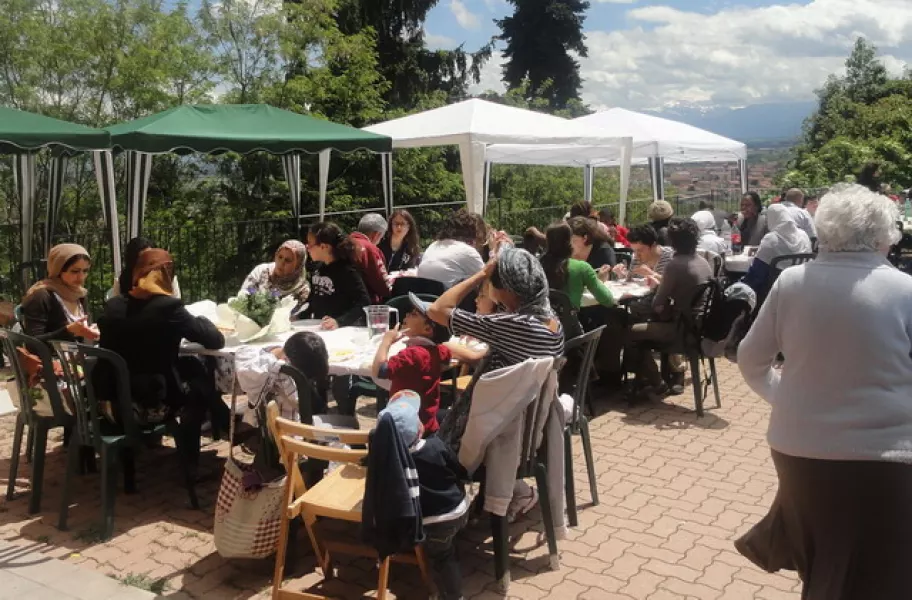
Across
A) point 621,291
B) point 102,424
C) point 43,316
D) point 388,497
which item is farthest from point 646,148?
point 388,497

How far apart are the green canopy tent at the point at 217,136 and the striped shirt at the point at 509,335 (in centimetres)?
499

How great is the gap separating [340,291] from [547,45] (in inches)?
1126

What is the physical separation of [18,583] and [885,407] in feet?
11.0

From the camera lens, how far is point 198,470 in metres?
4.79

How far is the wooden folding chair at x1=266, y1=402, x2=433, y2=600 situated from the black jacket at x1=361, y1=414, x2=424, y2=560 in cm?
16

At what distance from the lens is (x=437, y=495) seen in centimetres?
298

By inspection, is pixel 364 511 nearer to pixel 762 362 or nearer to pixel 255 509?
pixel 255 509

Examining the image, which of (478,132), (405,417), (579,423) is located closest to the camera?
(405,417)

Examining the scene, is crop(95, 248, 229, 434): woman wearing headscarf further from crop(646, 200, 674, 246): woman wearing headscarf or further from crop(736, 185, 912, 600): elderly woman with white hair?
crop(646, 200, 674, 246): woman wearing headscarf

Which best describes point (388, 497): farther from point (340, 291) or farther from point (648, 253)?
point (648, 253)

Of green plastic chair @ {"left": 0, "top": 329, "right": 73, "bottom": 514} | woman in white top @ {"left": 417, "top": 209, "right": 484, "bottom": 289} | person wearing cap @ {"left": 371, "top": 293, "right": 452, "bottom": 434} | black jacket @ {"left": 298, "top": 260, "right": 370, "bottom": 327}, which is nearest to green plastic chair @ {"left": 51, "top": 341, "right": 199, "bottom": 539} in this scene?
green plastic chair @ {"left": 0, "top": 329, "right": 73, "bottom": 514}

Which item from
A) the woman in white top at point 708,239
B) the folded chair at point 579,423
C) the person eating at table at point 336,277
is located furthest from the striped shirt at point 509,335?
the woman in white top at point 708,239

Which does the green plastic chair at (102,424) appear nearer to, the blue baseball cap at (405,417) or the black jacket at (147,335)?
the black jacket at (147,335)

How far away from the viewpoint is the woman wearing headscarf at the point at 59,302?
4.73 meters
